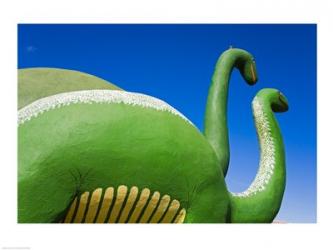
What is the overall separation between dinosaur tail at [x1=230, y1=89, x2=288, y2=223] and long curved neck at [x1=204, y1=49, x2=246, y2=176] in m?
0.33

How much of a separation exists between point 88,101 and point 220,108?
1.78m

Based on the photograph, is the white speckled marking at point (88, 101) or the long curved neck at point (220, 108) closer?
the white speckled marking at point (88, 101)

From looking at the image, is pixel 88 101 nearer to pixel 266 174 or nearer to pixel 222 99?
pixel 222 99

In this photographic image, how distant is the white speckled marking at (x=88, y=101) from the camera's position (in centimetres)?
361

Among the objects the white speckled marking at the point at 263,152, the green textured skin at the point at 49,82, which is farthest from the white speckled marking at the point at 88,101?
the white speckled marking at the point at 263,152

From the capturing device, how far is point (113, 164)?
359 centimetres

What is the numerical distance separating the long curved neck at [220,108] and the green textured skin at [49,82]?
3.24 feet

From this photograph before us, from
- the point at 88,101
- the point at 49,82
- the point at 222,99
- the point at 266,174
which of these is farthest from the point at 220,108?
the point at 88,101

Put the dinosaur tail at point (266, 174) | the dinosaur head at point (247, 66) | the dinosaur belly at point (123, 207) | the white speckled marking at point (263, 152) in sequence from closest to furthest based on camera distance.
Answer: the dinosaur belly at point (123, 207)
the dinosaur tail at point (266, 174)
the white speckled marking at point (263, 152)
the dinosaur head at point (247, 66)

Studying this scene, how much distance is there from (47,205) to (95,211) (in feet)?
1.18

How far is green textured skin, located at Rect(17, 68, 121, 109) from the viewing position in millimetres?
4348

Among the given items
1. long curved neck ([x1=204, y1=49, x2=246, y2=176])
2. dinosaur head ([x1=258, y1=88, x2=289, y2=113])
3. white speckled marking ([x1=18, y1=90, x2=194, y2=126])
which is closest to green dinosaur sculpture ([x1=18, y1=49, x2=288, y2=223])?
white speckled marking ([x1=18, y1=90, x2=194, y2=126])

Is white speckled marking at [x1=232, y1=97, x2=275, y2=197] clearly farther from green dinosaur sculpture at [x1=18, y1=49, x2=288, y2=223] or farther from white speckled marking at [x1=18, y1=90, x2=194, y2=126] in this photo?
white speckled marking at [x1=18, y1=90, x2=194, y2=126]

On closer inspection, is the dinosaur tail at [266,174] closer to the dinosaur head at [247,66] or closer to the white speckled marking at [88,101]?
the dinosaur head at [247,66]
